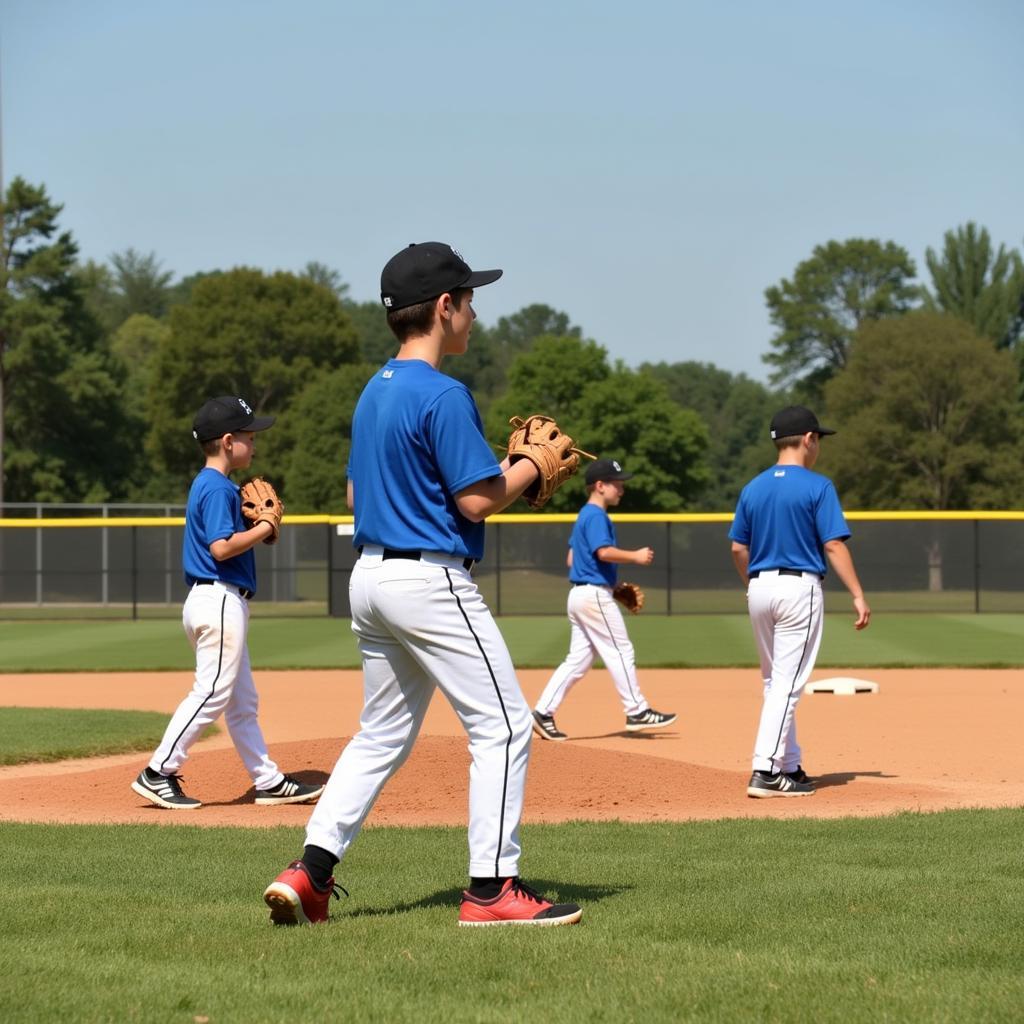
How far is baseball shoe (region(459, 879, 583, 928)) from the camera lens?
4.30m

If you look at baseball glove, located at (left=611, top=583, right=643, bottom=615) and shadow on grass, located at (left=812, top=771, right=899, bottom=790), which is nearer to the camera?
shadow on grass, located at (left=812, top=771, right=899, bottom=790)

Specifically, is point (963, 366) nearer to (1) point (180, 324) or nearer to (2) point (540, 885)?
(1) point (180, 324)

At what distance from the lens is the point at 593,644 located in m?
10.6

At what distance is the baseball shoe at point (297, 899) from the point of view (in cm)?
428

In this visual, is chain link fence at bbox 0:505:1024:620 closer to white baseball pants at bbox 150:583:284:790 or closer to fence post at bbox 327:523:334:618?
fence post at bbox 327:523:334:618

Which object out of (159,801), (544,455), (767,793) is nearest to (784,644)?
(767,793)

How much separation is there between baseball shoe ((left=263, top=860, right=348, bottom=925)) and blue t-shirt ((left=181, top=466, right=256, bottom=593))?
116 inches

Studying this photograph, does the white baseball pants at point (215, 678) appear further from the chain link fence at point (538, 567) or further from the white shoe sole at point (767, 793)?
the chain link fence at point (538, 567)

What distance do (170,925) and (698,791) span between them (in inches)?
162

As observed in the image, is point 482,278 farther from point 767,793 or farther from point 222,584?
point 767,793

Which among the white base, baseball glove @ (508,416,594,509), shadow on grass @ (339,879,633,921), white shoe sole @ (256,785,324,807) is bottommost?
the white base

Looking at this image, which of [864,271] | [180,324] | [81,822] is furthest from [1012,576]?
[864,271]

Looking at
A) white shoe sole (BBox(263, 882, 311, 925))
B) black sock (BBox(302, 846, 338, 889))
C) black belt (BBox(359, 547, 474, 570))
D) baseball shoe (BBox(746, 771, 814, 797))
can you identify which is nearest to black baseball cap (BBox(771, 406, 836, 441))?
baseball shoe (BBox(746, 771, 814, 797))

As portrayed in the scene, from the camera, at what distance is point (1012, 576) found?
103 ft
